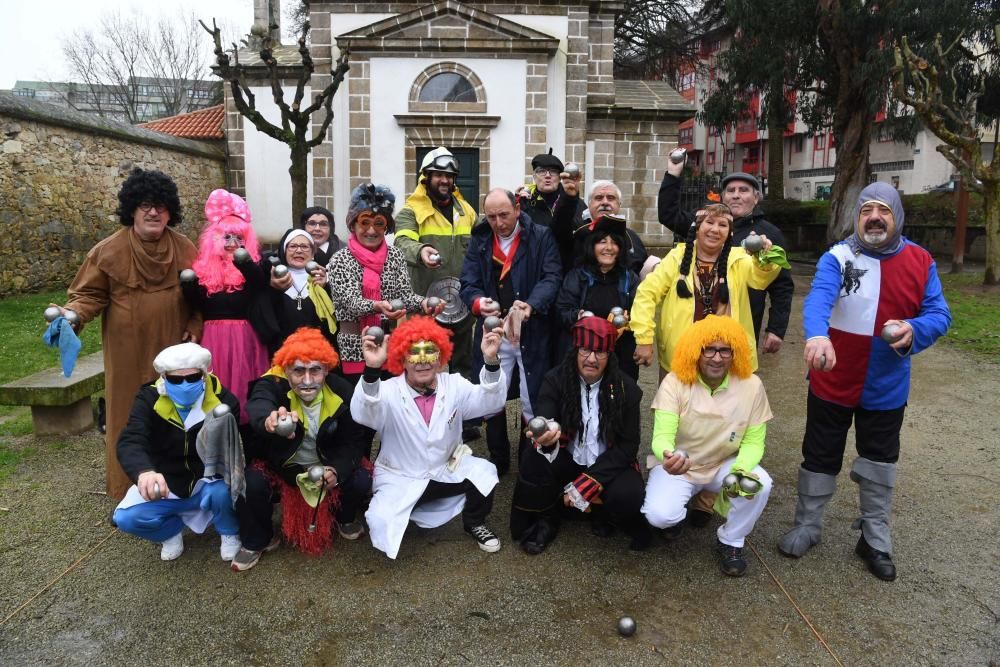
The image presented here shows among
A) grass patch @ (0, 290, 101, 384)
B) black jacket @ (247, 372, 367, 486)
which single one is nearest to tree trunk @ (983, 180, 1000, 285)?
black jacket @ (247, 372, 367, 486)

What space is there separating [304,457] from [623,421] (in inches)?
67.0

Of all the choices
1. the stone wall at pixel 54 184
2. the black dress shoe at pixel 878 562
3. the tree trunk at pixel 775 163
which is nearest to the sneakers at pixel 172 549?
the black dress shoe at pixel 878 562

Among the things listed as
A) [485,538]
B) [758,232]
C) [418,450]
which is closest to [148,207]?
[418,450]

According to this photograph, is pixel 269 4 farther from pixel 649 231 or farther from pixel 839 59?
pixel 839 59

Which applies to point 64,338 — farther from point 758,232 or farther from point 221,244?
point 758,232

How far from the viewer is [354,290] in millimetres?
4258

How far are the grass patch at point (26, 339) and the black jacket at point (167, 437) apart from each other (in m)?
4.62

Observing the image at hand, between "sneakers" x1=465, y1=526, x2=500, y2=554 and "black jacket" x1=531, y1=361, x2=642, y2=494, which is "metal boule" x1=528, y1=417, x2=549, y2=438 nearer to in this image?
"black jacket" x1=531, y1=361, x2=642, y2=494

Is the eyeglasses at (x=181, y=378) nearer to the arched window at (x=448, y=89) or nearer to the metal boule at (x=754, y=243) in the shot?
the metal boule at (x=754, y=243)

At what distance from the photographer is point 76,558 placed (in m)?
3.61

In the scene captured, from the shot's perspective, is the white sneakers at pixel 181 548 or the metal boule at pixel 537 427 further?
the white sneakers at pixel 181 548

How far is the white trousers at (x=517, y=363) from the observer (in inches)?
176

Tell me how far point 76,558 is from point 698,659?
10.3 feet

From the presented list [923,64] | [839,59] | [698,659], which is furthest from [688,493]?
[839,59]
